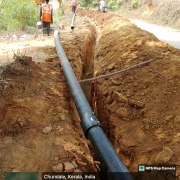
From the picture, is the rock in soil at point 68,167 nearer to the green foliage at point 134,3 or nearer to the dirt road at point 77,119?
the dirt road at point 77,119

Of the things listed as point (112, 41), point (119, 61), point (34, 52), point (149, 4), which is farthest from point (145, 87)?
point (149, 4)

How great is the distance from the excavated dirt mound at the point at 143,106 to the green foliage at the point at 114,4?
19799mm

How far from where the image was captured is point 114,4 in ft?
74.3

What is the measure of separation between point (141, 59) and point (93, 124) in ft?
8.92

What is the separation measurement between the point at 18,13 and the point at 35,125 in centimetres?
907

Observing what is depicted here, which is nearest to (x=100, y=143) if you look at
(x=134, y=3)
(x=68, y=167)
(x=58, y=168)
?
(x=68, y=167)

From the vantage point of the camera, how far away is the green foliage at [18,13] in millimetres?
9094

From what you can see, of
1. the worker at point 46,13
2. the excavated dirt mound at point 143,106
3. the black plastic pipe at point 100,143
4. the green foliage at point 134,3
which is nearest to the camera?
the black plastic pipe at point 100,143

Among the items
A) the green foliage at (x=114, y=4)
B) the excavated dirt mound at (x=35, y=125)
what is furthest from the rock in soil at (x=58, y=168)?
the green foliage at (x=114, y=4)

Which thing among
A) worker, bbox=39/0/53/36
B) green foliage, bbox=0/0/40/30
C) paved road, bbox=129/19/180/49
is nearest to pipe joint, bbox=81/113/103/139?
paved road, bbox=129/19/180/49

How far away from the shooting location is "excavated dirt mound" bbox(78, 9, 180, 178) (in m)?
2.62

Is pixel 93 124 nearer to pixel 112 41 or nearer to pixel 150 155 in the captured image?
pixel 150 155

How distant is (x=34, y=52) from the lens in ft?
19.7

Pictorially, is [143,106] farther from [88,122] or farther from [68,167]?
[68,167]
